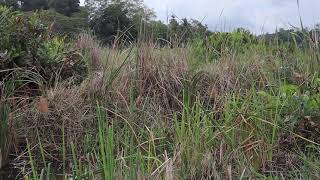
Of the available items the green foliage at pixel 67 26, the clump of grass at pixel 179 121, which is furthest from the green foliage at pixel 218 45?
the green foliage at pixel 67 26

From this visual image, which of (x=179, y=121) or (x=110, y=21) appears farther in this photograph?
(x=110, y=21)

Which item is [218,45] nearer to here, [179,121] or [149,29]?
[149,29]

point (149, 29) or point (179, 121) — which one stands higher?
point (149, 29)

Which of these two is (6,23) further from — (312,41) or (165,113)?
(312,41)

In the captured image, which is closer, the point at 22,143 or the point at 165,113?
the point at 22,143

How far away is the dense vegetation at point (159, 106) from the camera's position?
3.00 m

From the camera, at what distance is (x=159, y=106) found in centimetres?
427

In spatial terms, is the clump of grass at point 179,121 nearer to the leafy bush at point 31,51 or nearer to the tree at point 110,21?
the leafy bush at point 31,51

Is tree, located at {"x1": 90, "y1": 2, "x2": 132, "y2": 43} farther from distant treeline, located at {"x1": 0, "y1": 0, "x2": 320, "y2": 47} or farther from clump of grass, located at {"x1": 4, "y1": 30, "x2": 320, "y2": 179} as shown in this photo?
clump of grass, located at {"x1": 4, "y1": 30, "x2": 320, "y2": 179}

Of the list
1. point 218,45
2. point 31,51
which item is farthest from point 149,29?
point 218,45

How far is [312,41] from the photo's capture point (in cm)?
466

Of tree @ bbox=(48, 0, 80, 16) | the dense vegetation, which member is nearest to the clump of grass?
the dense vegetation

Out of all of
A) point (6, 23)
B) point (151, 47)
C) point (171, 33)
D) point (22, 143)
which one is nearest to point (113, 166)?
point (22, 143)

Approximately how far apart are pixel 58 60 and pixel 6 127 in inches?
66.3
